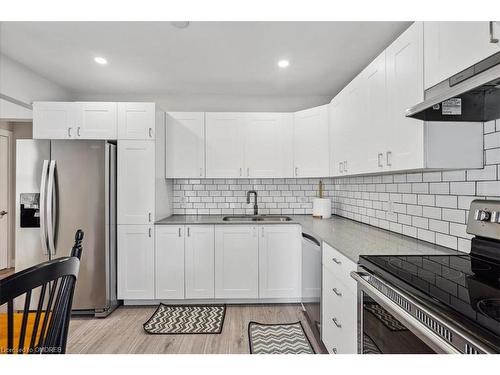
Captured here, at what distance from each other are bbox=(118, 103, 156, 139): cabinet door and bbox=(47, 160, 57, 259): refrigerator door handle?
2.32 ft

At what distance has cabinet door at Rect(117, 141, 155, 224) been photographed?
304 centimetres

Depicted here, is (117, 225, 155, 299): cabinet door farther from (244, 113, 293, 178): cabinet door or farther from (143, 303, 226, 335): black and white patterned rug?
(244, 113, 293, 178): cabinet door

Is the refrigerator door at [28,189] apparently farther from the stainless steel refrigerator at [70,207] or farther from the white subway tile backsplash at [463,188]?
the white subway tile backsplash at [463,188]

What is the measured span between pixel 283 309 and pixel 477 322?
2.45 metres

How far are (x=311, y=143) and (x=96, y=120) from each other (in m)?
2.33

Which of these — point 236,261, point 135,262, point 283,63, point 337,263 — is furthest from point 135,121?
point 337,263

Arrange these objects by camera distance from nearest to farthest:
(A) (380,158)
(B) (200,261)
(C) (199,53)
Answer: (A) (380,158) → (C) (199,53) → (B) (200,261)

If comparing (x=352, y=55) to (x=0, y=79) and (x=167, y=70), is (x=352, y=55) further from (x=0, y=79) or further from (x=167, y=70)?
(x=0, y=79)

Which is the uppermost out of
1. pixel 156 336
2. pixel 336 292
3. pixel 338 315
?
pixel 336 292

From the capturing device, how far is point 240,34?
2.33m

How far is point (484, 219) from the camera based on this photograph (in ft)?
4.57

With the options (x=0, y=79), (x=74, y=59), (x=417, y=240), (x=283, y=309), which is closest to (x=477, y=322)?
(x=417, y=240)

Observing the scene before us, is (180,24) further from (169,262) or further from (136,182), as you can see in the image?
(169,262)
